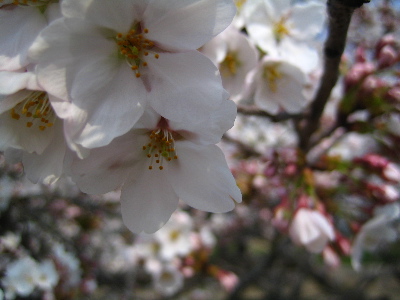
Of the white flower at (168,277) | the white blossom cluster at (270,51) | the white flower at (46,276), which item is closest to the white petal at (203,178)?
the white blossom cluster at (270,51)

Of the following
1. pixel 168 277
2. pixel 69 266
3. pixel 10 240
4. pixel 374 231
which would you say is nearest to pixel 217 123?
pixel 374 231

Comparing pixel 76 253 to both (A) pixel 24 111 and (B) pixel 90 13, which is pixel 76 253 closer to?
(A) pixel 24 111

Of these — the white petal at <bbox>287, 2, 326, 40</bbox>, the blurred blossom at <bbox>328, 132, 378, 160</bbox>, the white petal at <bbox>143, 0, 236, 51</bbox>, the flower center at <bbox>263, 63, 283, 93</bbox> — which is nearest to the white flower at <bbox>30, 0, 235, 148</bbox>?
the white petal at <bbox>143, 0, 236, 51</bbox>

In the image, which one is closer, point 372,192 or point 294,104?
point 294,104

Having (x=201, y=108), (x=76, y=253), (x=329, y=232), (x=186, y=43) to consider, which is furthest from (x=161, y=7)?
(x=76, y=253)

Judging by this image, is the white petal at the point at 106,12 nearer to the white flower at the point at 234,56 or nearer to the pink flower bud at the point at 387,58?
the white flower at the point at 234,56

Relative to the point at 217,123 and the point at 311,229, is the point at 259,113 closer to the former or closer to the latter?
the point at 311,229
